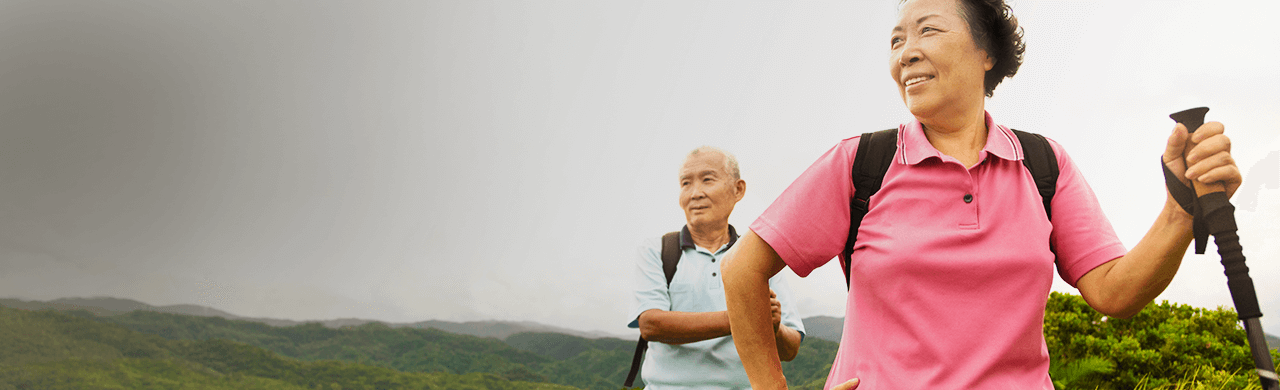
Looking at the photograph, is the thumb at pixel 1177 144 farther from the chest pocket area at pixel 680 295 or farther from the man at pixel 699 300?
the chest pocket area at pixel 680 295

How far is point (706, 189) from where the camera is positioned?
4211mm

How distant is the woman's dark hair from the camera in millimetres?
1878

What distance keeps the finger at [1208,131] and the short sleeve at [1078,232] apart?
Answer: 0.41 metres

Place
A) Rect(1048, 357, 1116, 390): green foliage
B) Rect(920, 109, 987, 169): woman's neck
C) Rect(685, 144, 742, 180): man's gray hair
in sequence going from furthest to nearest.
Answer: Rect(1048, 357, 1116, 390): green foliage
Rect(685, 144, 742, 180): man's gray hair
Rect(920, 109, 987, 169): woman's neck

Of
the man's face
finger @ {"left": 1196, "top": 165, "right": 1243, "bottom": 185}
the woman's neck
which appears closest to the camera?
finger @ {"left": 1196, "top": 165, "right": 1243, "bottom": 185}

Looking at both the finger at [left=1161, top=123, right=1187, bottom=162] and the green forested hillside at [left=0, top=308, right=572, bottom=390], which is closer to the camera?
the finger at [left=1161, top=123, right=1187, bottom=162]

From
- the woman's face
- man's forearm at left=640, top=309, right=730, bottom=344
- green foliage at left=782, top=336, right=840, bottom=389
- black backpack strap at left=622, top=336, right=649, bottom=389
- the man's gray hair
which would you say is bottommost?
green foliage at left=782, top=336, right=840, bottom=389

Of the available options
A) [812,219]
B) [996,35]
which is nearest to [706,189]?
[996,35]

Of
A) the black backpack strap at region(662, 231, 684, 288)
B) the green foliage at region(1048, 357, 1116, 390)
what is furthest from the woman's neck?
the green foliage at region(1048, 357, 1116, 390)

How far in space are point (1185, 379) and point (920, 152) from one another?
8.09m

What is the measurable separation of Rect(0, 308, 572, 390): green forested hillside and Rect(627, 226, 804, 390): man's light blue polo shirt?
648 inches

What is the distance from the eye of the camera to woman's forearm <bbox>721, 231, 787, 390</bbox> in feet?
5.86

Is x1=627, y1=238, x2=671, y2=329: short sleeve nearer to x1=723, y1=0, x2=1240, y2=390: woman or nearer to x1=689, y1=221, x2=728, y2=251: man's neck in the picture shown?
x1=689, y1=221, x2=728, y2=251: man's neck

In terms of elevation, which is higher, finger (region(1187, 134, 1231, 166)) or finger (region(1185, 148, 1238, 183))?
finger (region(1187, 134, 1231, 166))
